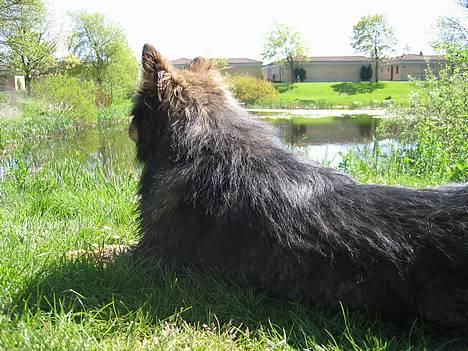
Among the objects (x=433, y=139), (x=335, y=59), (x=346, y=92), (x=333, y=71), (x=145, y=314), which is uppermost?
(x=335, y=59)

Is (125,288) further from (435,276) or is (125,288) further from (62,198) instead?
(62,198)

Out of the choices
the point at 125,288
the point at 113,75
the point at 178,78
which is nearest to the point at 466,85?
the point at 178,78

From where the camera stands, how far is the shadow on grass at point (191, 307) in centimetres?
244

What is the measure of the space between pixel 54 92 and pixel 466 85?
20.8 metres

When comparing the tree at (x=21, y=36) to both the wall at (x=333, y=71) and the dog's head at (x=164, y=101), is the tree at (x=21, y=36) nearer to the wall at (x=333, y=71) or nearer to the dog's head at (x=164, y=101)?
the dog's head at (x=164, y=101)

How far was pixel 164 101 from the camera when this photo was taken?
3266 millimetres

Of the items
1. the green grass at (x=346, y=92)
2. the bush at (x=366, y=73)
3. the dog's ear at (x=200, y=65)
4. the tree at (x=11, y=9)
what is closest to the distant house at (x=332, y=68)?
the bush at (x=366, y=73)

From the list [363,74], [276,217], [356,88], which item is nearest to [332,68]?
[363,74]

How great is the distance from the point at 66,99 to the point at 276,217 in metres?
23.4

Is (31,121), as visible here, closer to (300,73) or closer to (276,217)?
(276,217)

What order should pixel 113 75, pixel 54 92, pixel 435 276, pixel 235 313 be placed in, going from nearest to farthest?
pixel 435 276 < pixel 235 313 < pixel 54 92 < pixel 113 75

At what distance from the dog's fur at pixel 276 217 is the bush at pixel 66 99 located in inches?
858

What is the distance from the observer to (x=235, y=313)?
9.05 feet

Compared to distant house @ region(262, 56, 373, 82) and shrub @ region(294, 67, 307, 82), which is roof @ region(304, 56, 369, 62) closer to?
distant house @ region(262, 56, 373, 82)
